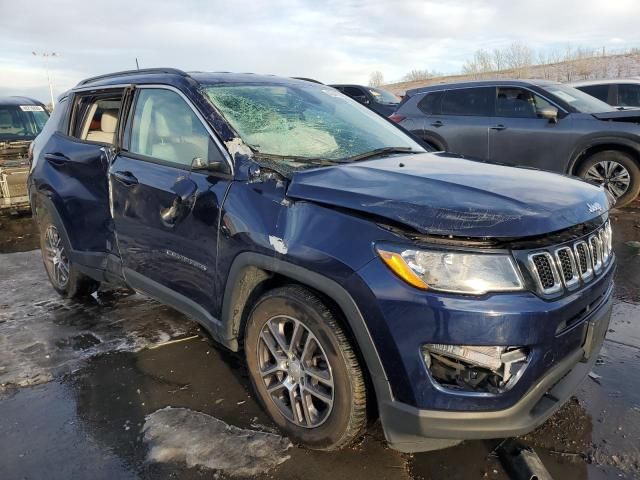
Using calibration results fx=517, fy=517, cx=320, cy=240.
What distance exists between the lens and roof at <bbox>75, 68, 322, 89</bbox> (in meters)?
3.25

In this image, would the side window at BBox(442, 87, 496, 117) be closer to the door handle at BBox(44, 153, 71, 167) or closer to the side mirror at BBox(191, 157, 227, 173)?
the door handle at BBox(44, 153, 71, 167)

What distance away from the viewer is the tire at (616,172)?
676cm

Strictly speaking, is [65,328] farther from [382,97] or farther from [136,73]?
[382,97]

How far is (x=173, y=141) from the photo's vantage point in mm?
3262

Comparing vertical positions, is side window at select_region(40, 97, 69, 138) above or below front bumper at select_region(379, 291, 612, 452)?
above

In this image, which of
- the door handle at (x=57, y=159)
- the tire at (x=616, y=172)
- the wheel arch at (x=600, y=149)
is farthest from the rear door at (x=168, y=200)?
the wheel arch at (x=600, y=149)

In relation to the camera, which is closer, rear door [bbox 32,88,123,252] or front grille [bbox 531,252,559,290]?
front grille [bbox 531,252,559,290]

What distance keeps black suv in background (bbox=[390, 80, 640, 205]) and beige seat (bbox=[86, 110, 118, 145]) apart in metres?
4.11

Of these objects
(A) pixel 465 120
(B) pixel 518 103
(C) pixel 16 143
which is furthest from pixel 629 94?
(C) pixel 16 143

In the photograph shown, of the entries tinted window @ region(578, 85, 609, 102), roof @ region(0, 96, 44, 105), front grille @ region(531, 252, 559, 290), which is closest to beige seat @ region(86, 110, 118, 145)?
front grille @ region(531, 252, 559, 290)

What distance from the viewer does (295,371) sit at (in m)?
2.58

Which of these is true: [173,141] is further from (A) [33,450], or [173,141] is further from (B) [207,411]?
(A) [33,450]

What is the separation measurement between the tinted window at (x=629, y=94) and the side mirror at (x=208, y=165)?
960 cm

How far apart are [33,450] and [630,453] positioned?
2.97 metres
